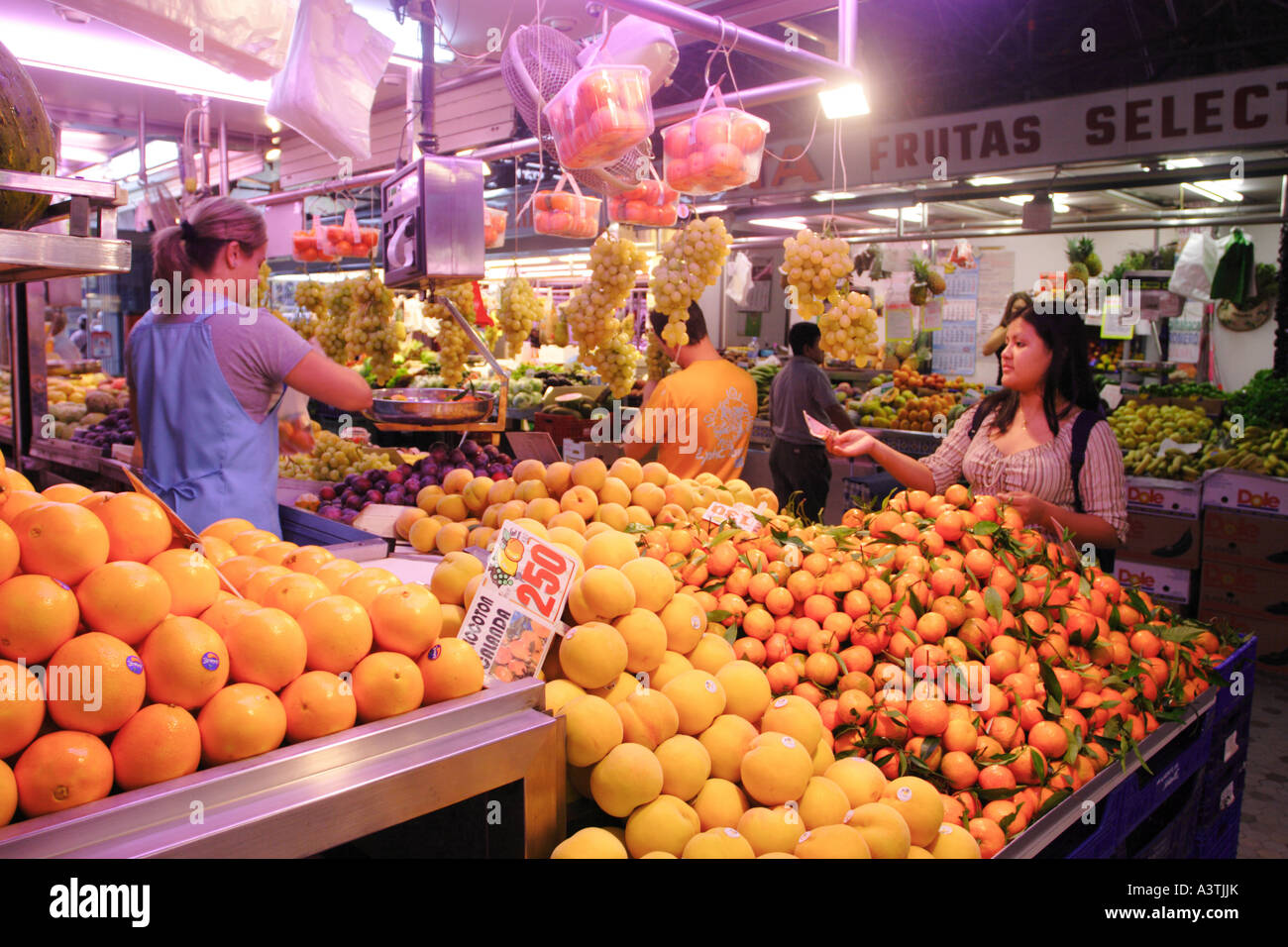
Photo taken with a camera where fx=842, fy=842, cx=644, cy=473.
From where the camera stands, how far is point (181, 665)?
3.41ft

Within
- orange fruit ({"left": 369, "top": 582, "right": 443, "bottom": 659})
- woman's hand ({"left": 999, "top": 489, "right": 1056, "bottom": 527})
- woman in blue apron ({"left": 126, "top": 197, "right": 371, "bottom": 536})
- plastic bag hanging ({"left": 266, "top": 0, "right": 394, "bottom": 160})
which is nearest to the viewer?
orange fruit ({"left": 369, "top": 582, "right": 443, "bottom": 659})

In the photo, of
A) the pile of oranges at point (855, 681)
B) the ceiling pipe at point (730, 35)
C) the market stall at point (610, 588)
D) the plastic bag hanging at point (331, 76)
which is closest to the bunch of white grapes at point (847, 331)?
the market stall at point (610, 588)

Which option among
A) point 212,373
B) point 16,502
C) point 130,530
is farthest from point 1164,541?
point 16,502

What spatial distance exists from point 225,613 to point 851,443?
2515mm

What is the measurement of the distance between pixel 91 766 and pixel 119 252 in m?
0.77

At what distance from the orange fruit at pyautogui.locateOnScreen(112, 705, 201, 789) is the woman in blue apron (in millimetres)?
1834

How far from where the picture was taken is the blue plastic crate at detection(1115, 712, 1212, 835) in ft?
6.18

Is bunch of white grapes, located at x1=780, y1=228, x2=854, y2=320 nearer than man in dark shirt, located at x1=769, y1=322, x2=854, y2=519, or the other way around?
bunch of white grapes, located at x1=780, y1=228, x2=854, y2=320

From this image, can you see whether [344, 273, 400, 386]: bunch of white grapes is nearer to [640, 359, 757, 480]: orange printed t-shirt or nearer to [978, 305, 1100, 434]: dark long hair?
[640, 359, 757, 480]: orange printed t-shirt

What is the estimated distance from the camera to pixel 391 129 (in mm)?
6453

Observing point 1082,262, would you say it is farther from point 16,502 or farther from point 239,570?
point 16,502

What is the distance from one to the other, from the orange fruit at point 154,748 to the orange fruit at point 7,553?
255 mm

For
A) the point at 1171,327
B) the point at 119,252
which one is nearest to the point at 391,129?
the point at 119,252

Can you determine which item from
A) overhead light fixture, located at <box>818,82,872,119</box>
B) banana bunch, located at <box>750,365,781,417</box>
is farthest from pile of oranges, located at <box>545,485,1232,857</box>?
banana bunch, located at <box>750,365,781,417</box>
